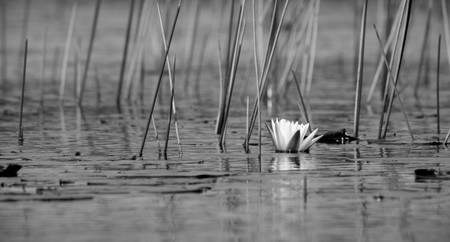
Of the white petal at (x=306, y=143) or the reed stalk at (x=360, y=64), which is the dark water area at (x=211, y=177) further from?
the reed stalk at (x=360, y=64)

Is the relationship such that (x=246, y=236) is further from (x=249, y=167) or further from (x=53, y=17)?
(x=53, y=17)

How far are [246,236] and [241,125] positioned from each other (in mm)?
4505

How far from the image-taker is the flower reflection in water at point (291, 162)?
6121 mm

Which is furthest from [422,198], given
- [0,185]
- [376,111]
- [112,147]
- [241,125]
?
[376,111]

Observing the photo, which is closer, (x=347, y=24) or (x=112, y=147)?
(x=112, y=147)

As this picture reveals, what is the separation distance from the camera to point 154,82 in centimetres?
1323

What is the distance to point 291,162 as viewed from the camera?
21.0 ft

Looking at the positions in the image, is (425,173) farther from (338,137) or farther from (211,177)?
(338,137)

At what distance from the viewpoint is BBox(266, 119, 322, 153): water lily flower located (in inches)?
267

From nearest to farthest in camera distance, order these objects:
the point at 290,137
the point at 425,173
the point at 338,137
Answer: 1. the point at 425,173
2. the point at 290,137
3. the point at 338,137

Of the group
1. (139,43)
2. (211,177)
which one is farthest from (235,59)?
(139,43)

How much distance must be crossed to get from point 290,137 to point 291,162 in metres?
0.42

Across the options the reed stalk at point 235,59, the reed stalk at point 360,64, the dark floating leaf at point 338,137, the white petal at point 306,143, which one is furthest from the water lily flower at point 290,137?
the reed stalk at point 360,64

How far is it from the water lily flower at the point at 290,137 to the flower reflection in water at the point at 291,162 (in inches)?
3.1
